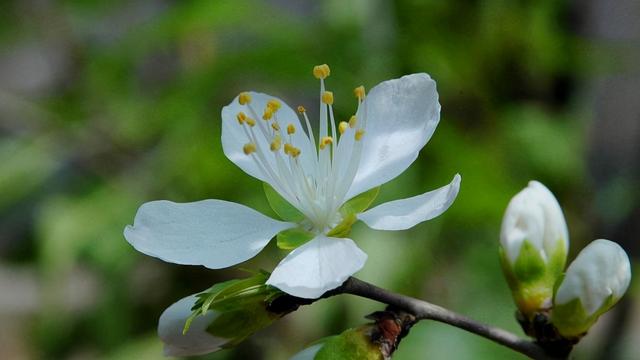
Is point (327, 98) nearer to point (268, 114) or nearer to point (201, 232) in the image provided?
point (268, 114)

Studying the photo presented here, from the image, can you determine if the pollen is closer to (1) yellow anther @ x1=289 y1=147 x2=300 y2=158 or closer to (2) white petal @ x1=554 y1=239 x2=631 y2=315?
(1) yellow anther @ x1=289 y1=147 x2=300 y2=158

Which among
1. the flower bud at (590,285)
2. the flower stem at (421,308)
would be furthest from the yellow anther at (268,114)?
the flower bud at (590,285)

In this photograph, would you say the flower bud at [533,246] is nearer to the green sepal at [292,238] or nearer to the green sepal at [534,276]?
the green sepal at [534,276]

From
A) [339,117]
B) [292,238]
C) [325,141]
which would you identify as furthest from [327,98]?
[339,117]

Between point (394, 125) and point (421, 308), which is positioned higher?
point (394, 125)

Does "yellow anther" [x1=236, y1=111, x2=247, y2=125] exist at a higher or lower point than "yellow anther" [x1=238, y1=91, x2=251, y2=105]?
lower

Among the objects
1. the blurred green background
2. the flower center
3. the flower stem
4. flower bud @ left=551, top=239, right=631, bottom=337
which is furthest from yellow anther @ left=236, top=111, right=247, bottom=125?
the blurred green background

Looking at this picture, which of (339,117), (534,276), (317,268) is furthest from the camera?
(339,117)
